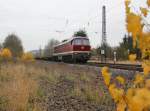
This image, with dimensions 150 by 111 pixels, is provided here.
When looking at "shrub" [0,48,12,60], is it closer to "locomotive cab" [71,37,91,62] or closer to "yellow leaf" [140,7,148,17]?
"locomotive cab" [71,37,91,62]

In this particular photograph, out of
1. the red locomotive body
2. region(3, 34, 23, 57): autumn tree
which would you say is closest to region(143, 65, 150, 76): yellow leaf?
the red locomotive body

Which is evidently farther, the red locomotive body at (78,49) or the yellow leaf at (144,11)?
the red locomotive body at (78,49)

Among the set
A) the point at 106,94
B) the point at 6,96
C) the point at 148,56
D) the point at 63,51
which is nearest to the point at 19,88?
the point at 6,96

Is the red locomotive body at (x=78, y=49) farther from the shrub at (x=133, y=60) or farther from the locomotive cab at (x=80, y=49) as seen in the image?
Answer: the shrub at (x=133, y=60)

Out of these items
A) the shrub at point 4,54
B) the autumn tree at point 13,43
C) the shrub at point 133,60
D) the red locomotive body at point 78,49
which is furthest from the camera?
the autumn tree at point 13,43

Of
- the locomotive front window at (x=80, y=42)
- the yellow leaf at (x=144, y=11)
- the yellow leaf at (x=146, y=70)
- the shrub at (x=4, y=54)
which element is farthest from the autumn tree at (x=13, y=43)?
the yellow leaf at (x=146, y=70)

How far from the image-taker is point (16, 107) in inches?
321

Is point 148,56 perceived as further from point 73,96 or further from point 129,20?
point 73,96

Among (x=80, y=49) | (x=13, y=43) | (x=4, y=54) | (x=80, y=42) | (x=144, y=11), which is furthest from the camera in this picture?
(x=13, y=43)

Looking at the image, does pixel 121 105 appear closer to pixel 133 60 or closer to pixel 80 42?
pixel 133 60

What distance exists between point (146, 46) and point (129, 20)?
334mm

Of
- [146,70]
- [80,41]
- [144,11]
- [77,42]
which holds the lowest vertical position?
[146,70]

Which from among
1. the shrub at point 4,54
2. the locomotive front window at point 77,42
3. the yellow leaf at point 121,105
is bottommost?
the yellow leaf at point 121,105

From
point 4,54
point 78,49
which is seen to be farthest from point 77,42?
point 4,54
